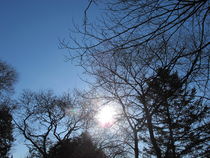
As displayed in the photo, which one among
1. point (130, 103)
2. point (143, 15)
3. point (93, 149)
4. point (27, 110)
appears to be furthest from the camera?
point (27, 110)

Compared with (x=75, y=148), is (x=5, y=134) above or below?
above

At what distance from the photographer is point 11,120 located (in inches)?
604

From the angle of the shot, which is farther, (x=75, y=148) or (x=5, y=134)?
(x=5, y=134)

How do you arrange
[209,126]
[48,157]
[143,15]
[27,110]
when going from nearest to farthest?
→ 1. [143,15]
2. [209,126]
3. [48,157]
4. [27,110]

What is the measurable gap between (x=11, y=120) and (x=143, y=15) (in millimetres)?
17206

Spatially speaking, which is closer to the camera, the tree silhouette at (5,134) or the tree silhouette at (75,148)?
the tree silhouette at (75,148)

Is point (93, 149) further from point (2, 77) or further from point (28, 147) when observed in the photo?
point (2, 77)

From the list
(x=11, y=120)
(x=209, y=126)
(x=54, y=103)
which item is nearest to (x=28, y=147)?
(x=11, y=120)

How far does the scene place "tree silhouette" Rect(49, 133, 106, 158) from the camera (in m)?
13.2

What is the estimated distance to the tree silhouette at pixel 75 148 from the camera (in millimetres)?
13180

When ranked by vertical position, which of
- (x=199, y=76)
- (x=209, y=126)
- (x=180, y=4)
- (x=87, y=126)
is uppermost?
(x=87, y=126)

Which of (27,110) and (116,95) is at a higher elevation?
(27,110)

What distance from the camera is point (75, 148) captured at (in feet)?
45.7

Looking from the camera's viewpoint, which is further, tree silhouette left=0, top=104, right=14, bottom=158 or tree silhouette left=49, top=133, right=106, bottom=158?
tree silhouette left=0, top=104, right=14, bottom=158
